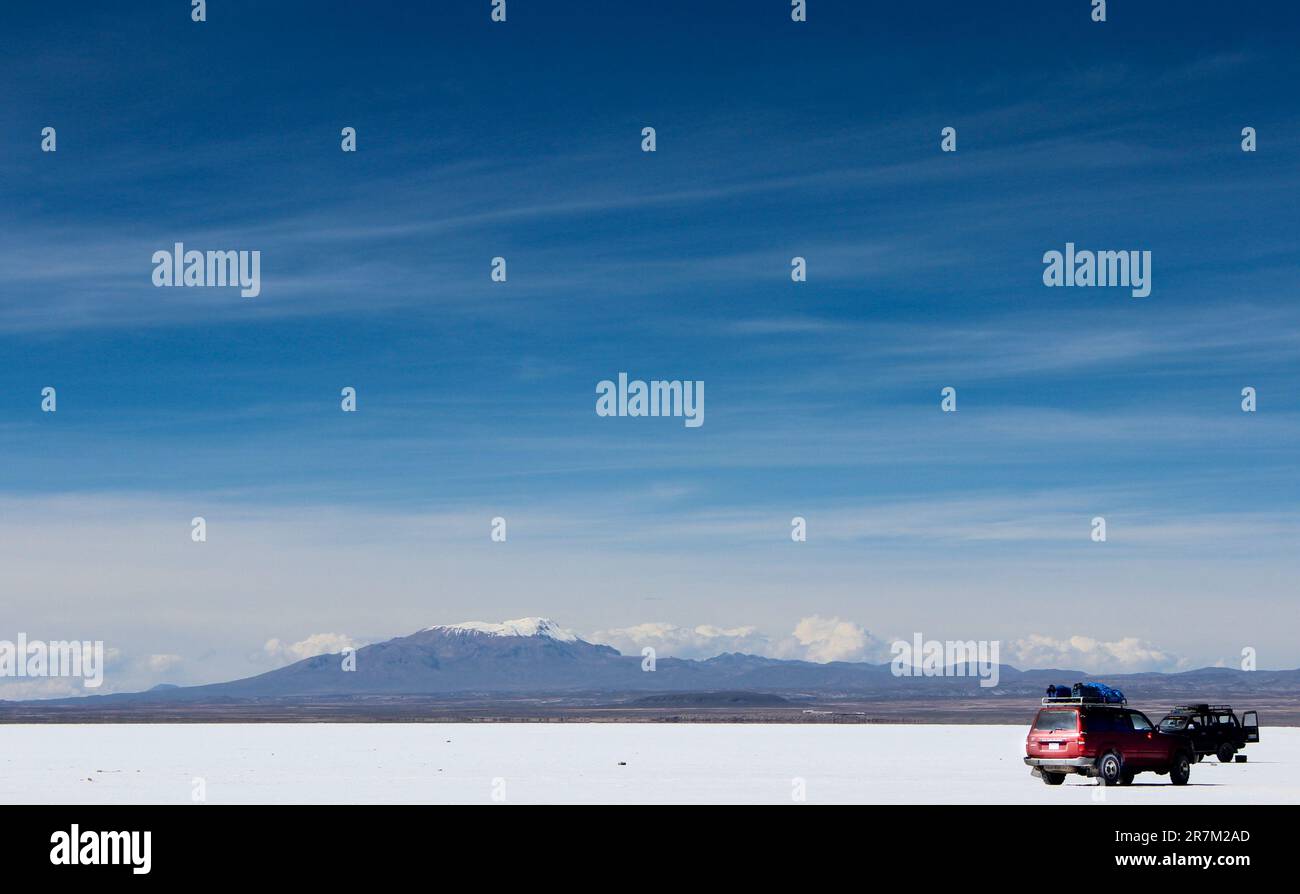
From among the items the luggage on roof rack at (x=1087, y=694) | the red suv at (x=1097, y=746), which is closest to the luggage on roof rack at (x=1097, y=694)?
the luggage on roof rack at (x=1087, y=694)

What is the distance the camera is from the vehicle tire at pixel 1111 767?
3678 cm

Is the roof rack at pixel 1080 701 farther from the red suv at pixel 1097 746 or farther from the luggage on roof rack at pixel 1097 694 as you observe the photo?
the red suv at pixel 1097 746

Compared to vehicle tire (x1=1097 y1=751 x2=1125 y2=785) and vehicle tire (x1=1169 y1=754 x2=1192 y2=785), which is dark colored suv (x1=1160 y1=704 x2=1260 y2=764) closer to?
vehicle tire (x1=1169 y1=754 x2=1192 y2=785)

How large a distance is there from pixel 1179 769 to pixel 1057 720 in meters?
4.04

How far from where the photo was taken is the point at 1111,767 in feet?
121

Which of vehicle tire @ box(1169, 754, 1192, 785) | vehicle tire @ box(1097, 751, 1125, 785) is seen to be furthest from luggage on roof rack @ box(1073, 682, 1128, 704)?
vehicle tire @ box(1097, 751, 1125, 785)

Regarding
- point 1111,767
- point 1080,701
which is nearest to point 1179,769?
point 1111,767

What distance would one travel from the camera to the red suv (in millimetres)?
36719
